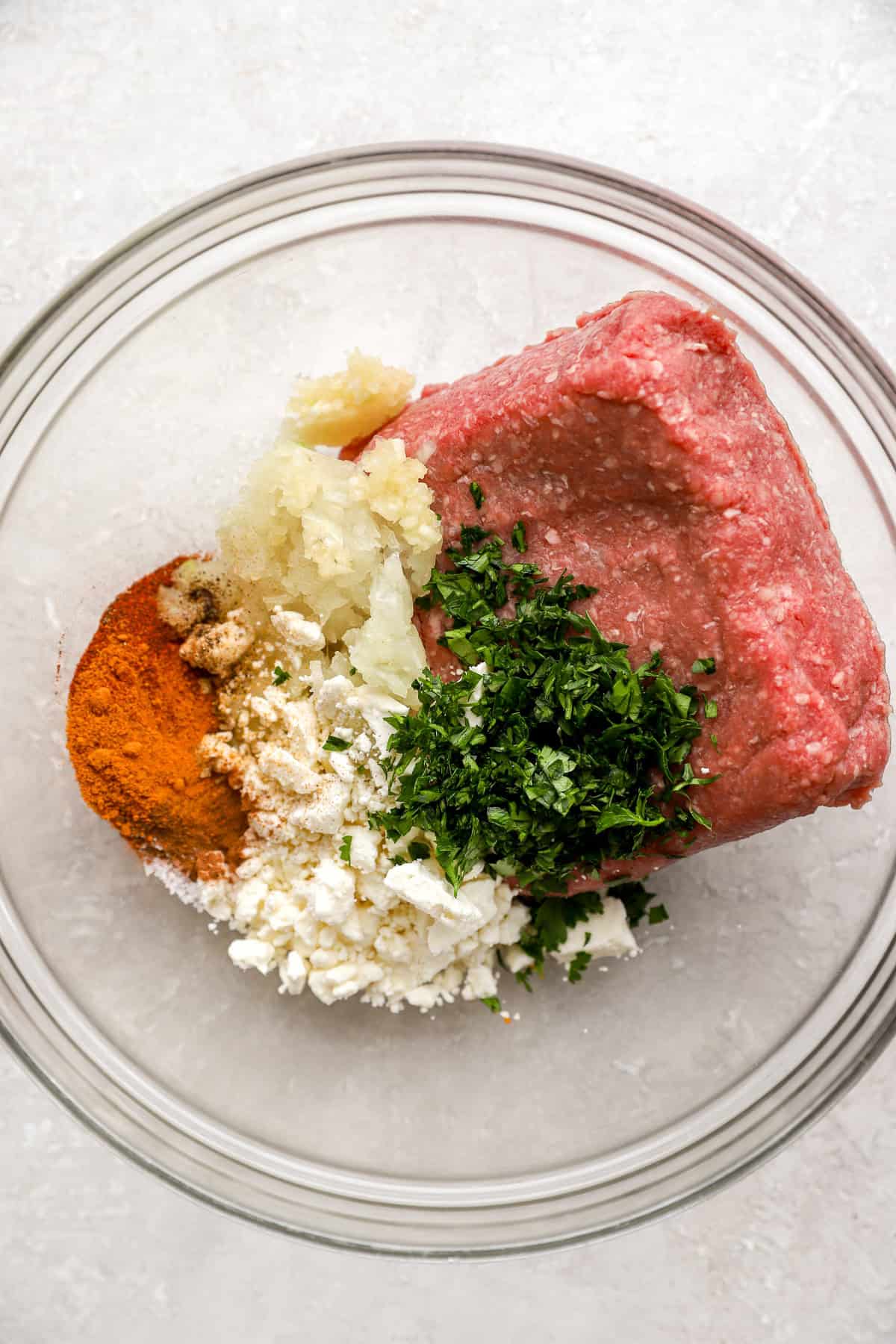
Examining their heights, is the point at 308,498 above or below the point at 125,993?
above

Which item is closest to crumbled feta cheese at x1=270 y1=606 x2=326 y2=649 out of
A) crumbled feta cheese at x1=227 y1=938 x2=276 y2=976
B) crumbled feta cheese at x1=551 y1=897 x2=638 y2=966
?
crumbled feta cheese at x1=227 y1=938 x2=276 y2=976

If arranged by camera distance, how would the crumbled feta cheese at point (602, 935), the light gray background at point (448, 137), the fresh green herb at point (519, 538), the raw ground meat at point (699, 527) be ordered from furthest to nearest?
the light gray background at point (448, 137)
the crumbled feta cheese at point (602, 935)
the fresh green herb at point (519, 538)
the raw ground meat at point (699, 527)

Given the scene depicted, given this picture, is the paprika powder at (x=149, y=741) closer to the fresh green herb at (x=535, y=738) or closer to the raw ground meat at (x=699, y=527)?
the fresh green herb at (x=535, y=738)

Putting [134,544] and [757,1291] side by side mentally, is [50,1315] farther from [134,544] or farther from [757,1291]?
[134,544]

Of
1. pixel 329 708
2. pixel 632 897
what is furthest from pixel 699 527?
pixel 632 897

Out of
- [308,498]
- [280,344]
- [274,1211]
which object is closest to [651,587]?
[308,498]

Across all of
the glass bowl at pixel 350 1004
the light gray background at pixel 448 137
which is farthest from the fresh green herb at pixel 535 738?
the light gray background at pixel 448 137

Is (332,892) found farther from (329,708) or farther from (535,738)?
(535,738)
